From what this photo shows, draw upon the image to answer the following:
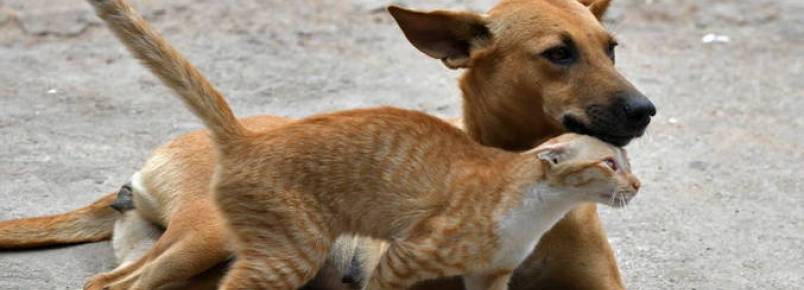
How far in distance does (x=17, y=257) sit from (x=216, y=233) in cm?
96

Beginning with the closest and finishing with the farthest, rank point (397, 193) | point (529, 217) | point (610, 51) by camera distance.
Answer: point (529, 217), point (397, 193), point (610, 51)

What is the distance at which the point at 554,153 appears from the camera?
4191 mm

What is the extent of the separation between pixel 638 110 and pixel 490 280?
0.64m

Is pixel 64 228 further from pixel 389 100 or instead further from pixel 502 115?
pixel 389 100

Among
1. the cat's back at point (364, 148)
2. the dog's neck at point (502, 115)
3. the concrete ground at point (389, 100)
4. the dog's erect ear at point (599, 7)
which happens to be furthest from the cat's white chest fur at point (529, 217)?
the concrete ground at point (389, 100)

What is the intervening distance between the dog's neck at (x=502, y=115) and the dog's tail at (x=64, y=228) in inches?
61.1

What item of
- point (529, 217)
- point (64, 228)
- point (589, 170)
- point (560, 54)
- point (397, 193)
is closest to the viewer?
point (589, 170)

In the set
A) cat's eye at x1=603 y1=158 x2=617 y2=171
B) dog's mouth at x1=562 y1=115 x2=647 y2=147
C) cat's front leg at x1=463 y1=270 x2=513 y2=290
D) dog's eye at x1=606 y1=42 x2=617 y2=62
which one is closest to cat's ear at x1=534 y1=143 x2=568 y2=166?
cat's eye at x1=603 y1=158 x2=617 y2=171

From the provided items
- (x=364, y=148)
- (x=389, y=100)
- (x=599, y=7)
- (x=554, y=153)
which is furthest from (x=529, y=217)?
(x=389, y=100)

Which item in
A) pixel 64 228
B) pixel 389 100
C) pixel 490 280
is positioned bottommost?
pixel 389 100

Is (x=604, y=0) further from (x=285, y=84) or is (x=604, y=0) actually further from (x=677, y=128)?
(x=285, y=84)

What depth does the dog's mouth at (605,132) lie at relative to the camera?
442 cm

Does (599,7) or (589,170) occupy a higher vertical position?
(589,170)

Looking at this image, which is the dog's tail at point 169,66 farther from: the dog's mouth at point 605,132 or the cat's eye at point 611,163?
the cat's eye at point 611,163
